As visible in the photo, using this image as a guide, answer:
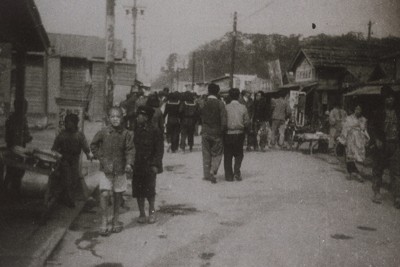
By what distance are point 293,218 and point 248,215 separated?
0.72m

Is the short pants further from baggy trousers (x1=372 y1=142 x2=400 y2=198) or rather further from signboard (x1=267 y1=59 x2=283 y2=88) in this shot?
signboard (x1=267 y1=59 x2=283 y2=88)

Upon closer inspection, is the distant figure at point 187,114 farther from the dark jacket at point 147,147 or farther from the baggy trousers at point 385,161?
the dark jacket at point 147,147

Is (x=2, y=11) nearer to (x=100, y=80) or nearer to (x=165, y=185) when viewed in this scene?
(x=165, y=185)

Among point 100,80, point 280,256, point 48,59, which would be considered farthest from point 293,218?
point 100,80

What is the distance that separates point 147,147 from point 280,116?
35.6 feet

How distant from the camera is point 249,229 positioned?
704 centimetres

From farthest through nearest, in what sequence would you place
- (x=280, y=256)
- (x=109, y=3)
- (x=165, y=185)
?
(x=109, y=3), (x=165, y=185), (x=280, y=256)

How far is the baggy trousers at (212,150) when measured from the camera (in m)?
11.0

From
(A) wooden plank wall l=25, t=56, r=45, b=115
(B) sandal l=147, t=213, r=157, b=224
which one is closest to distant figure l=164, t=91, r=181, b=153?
(B) sandal l=147, t=213, r=157, b=224

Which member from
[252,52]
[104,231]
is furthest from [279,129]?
[252,52]

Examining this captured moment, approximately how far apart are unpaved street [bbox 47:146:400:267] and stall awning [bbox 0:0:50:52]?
3.19 m

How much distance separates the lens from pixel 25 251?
221 inches

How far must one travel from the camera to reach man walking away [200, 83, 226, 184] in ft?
36.0

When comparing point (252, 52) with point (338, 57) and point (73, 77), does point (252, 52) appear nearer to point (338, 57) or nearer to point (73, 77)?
point (338, 57)
